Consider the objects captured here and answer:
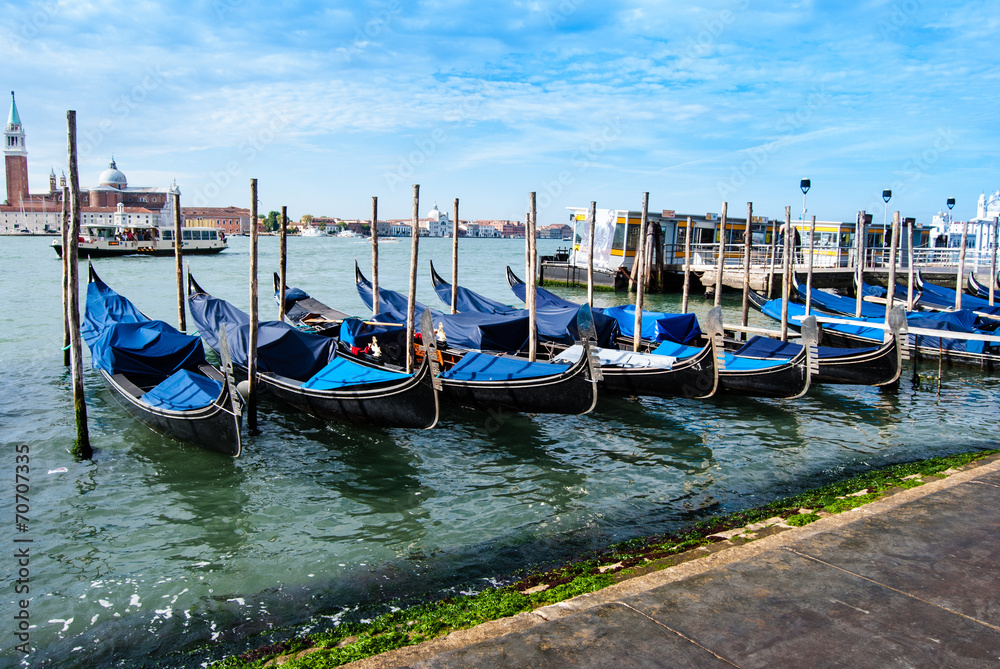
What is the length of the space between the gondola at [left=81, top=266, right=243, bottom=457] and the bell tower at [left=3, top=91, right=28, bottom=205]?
108332 millimetres

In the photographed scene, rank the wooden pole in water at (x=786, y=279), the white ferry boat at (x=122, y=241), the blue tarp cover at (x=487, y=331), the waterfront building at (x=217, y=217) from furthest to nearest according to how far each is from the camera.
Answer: the waterfront building at (x=217, y=217) < the white ferry boat at (x=122, y=241) < the wooden pole in water at (x=786, y=279) < the blue tarp cover at (x=487, y=331)

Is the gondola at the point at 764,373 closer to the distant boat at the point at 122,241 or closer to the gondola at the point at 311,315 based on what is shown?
the gondola at the point at 311,315

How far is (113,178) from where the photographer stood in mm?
109438

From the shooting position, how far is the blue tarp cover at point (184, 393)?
27.2 feet

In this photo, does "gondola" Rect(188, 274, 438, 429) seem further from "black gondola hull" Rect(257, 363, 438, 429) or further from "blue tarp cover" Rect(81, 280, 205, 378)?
"blue tarp cover" Rect(81, 280, 205, 378)

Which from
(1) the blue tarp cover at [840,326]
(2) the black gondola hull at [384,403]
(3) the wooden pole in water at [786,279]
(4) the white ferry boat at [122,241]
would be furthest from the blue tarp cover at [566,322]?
(4) the white ferry boat at [122,241]

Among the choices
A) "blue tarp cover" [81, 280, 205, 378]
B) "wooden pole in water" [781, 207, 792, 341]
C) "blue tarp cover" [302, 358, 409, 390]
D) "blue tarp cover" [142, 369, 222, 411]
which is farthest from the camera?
"wooden pole in water" [781, 207, 792, 341]

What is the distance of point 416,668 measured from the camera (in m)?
3.44

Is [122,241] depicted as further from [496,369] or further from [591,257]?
[496,369]

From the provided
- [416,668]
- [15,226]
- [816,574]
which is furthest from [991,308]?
[15,226]

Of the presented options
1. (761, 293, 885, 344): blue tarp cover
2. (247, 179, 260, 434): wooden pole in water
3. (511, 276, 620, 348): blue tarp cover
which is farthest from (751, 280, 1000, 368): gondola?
(247, 179, 260, 434): wooden pole in water

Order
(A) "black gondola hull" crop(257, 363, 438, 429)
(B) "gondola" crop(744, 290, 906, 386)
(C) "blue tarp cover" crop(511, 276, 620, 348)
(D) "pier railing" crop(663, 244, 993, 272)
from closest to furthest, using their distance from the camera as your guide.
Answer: (A) "black gondola hull" crop(257, 363, 438, 429) < (B) "gondola" crop(744, 290, 906, 386) < (C) "blue tarp cover" crop(511, 276, 620, 348) < (D) "pier railing" crop(663, 244, 993, 272)

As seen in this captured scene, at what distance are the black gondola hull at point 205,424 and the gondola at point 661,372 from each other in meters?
5.19

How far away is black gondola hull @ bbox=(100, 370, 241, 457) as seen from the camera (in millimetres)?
7801
